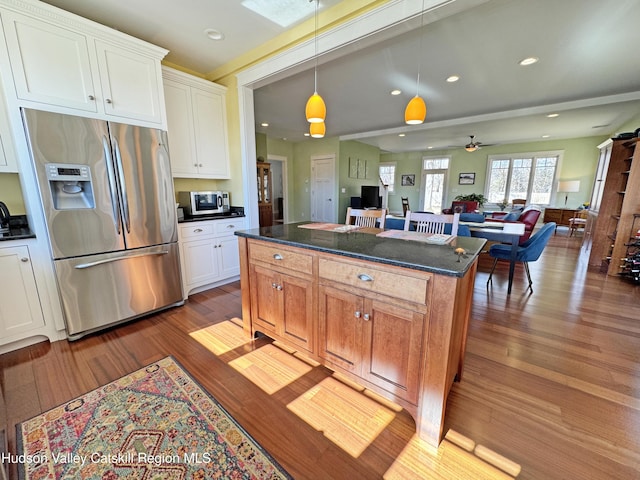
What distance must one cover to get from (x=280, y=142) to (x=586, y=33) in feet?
20.8

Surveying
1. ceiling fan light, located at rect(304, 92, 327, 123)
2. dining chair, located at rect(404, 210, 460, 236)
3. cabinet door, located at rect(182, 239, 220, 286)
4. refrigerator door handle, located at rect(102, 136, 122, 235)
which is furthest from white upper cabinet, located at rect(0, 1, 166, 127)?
dining chair, located at rect(404, 210, 460, 236)

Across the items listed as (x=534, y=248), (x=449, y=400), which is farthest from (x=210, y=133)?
(x=534, y=248)

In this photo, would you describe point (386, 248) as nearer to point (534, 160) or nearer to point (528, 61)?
point (528, 61)

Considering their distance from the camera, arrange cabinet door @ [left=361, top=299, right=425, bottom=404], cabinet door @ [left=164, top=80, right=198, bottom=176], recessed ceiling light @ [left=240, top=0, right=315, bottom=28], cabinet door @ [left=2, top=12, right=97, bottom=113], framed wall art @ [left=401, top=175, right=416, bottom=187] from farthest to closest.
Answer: framed wall art @ [left=401, top=175, right=416, bottom=187], cabinet door @ [left=164, top=80, right=198, bottom=176], recessed ceiling light @ [left=240, top=0, right=315, bottom=28], cabinet door @ [left=2, top=12, right=97, bottom=113], cabinet door @ [left=361, top=299, right=425, bottom=404]

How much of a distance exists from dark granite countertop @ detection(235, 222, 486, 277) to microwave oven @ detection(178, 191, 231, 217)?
149 cm

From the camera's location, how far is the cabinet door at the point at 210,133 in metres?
3.05

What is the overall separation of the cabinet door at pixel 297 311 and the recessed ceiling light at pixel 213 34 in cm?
244

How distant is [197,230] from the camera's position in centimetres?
297

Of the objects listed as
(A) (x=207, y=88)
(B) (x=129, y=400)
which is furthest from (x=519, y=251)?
(A) (x=207, y=88)

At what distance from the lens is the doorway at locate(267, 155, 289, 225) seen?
780cm

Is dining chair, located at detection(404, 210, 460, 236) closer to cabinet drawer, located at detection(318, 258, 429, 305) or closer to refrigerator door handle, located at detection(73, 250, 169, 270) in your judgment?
cabinet drawer, located at detection(318, 258, 429, 305)

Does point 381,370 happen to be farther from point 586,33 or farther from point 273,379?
point 586,33

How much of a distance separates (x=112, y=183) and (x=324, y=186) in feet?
18.7

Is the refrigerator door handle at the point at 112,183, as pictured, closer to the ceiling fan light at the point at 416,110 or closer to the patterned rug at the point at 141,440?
the patterned rug at the point at 141,440
